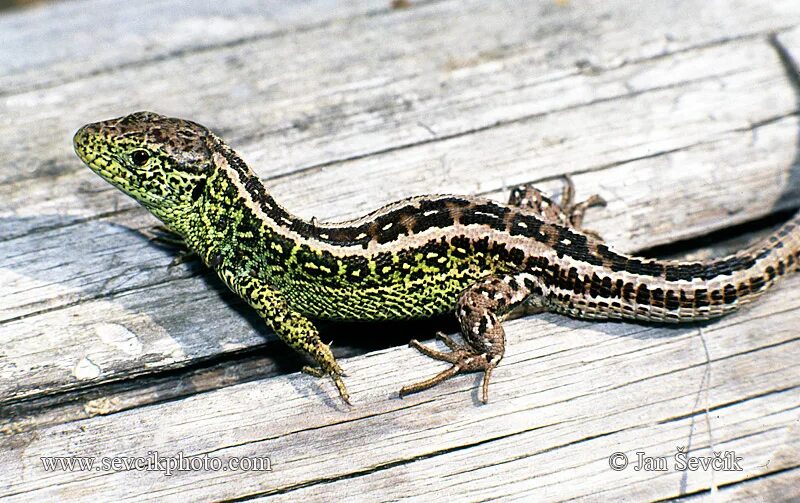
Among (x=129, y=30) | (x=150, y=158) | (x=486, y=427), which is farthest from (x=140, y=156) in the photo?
(x=129, y=30)

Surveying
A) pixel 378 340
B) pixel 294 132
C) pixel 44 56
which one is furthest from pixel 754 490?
pixel 44 56

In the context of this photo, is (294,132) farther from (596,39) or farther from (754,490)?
(754,490)

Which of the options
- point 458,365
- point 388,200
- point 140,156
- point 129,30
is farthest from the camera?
point 129,30

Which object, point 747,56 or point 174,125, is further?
point 747,56

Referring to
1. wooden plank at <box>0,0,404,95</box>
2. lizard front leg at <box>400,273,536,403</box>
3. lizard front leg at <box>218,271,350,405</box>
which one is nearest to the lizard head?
lizard front leg at <box>218,271,350,405</box>

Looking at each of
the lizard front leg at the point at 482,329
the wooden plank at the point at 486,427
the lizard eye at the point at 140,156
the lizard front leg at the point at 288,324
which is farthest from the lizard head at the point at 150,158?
the lizard front leg at the point at 482,329

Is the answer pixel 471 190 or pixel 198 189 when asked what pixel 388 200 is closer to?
pixel 471 190

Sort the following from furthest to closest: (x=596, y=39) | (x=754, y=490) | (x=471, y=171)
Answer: (x=596, y=39) < (x=471, y=171) < (x=754, y=490)
